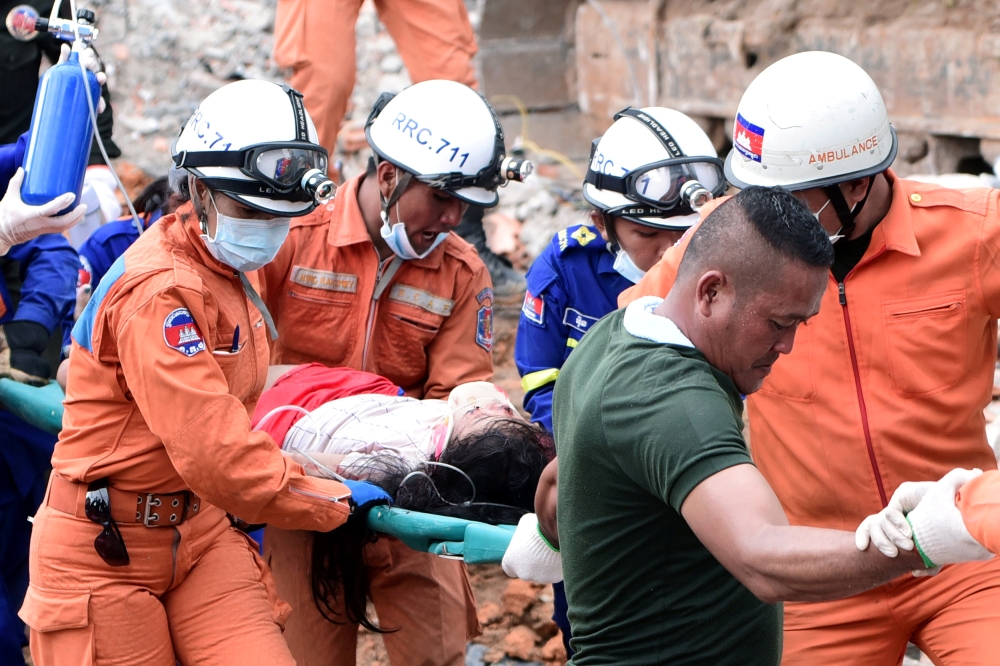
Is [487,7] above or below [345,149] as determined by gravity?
above

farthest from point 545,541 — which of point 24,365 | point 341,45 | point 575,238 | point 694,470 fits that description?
point 341,45

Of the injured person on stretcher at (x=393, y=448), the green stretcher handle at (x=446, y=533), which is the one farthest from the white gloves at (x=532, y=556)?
the injured person on stretcher at (x=393, y=448)

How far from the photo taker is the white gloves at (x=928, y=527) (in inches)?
66.4

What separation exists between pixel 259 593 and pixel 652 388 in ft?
5.54

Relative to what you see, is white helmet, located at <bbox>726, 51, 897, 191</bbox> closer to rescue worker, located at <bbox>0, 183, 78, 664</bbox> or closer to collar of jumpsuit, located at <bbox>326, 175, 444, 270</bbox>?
collar of jumpsuit, located at <bbox>326, 175, 444, 270</bbox>

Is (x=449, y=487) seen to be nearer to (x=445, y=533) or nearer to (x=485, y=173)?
(x=445, y=533)

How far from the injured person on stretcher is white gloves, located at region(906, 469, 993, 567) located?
177 centimetres

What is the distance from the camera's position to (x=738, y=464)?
1.87 meters

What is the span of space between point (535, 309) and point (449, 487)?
0.76 meters

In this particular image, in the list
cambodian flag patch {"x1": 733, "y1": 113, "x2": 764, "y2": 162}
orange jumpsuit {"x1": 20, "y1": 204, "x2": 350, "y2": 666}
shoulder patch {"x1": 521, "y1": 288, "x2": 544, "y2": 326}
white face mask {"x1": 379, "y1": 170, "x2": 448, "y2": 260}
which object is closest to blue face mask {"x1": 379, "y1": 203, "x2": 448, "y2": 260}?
white face mask {"x1": 379, "y1": 170, "x2": 448, "y2": 260}

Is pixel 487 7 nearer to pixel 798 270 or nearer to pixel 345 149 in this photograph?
pixel 345 149

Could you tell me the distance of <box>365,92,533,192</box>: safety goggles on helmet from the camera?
3836 mm

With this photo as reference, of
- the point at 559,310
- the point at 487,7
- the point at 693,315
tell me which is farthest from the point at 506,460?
the point at 487,7

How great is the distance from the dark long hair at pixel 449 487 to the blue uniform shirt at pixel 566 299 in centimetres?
36
